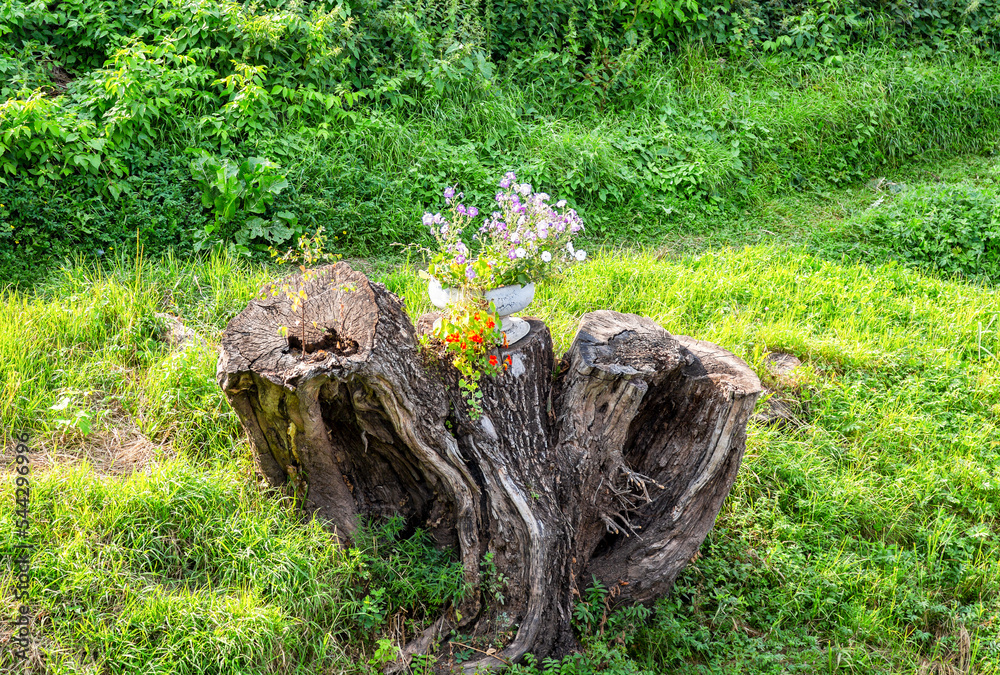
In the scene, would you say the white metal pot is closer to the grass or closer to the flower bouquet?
the flower bouquet

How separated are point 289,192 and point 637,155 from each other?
10.5 ft

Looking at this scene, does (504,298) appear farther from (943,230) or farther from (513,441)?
(943,230)

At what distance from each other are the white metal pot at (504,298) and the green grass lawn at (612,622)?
997mm

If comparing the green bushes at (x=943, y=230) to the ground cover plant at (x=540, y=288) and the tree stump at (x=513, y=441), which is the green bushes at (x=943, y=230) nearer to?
the ground cover plant at (x=540, y=288)

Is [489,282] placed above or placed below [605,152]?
above

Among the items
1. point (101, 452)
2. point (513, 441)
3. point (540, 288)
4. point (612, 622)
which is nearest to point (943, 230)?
point (540, 288)

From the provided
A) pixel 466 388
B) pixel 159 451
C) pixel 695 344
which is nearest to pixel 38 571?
pixel 159 451

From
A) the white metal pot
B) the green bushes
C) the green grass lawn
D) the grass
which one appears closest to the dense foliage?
the grass

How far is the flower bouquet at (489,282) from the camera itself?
126 inches

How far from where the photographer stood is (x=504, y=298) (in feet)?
11.0

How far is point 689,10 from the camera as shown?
8.63 metres

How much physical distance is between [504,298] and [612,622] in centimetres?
148

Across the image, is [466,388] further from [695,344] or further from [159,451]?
[159,451]

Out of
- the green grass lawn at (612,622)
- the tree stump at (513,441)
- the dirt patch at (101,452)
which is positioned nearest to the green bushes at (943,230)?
the green grass lawn at (612,622)
